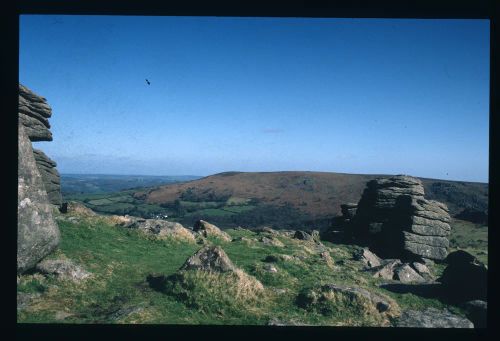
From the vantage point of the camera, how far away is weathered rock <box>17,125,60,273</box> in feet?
40.3

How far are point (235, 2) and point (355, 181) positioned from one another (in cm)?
13231

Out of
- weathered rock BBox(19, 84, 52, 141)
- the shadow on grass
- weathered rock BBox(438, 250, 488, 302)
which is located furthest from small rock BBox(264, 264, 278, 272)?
weathered rock BBox(19, 84, 52, 141)

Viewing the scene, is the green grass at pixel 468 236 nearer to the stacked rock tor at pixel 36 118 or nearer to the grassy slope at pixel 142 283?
the grassy slope at pixel 142 283

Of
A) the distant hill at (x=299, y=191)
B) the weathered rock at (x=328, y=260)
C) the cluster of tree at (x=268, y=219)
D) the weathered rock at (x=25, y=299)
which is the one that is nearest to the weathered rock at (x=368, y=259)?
the weathered rock at (x=328, y=260)

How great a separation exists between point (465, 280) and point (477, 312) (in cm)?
308

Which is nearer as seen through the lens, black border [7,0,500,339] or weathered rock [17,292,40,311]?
black border [7,0,500,339]

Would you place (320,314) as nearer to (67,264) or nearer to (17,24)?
(67,264)

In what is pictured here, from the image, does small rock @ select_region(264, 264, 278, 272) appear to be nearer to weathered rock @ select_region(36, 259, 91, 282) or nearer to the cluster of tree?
weathered rock @ select_region(36, 259, 91, 282)

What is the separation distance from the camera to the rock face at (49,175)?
3095cm

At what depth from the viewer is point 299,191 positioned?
419ft

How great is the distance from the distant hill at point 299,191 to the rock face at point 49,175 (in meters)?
72.8

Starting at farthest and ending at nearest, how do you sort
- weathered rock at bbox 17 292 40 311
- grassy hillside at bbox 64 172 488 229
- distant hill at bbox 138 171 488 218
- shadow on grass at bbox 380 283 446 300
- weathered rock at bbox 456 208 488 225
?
1. distant hill at bbox 138 171 488 218
2. grassy hillside at bbox 64 172 488 229
3. weathered rock at bbox 456 208 488 225
4. shadow on grass at bbox 380 283 446 300
5. weathered rock at bbox 17 292 40 311

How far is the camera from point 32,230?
41.2ft

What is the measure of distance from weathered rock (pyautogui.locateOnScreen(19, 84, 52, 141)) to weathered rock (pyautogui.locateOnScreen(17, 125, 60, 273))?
16.3 metres
